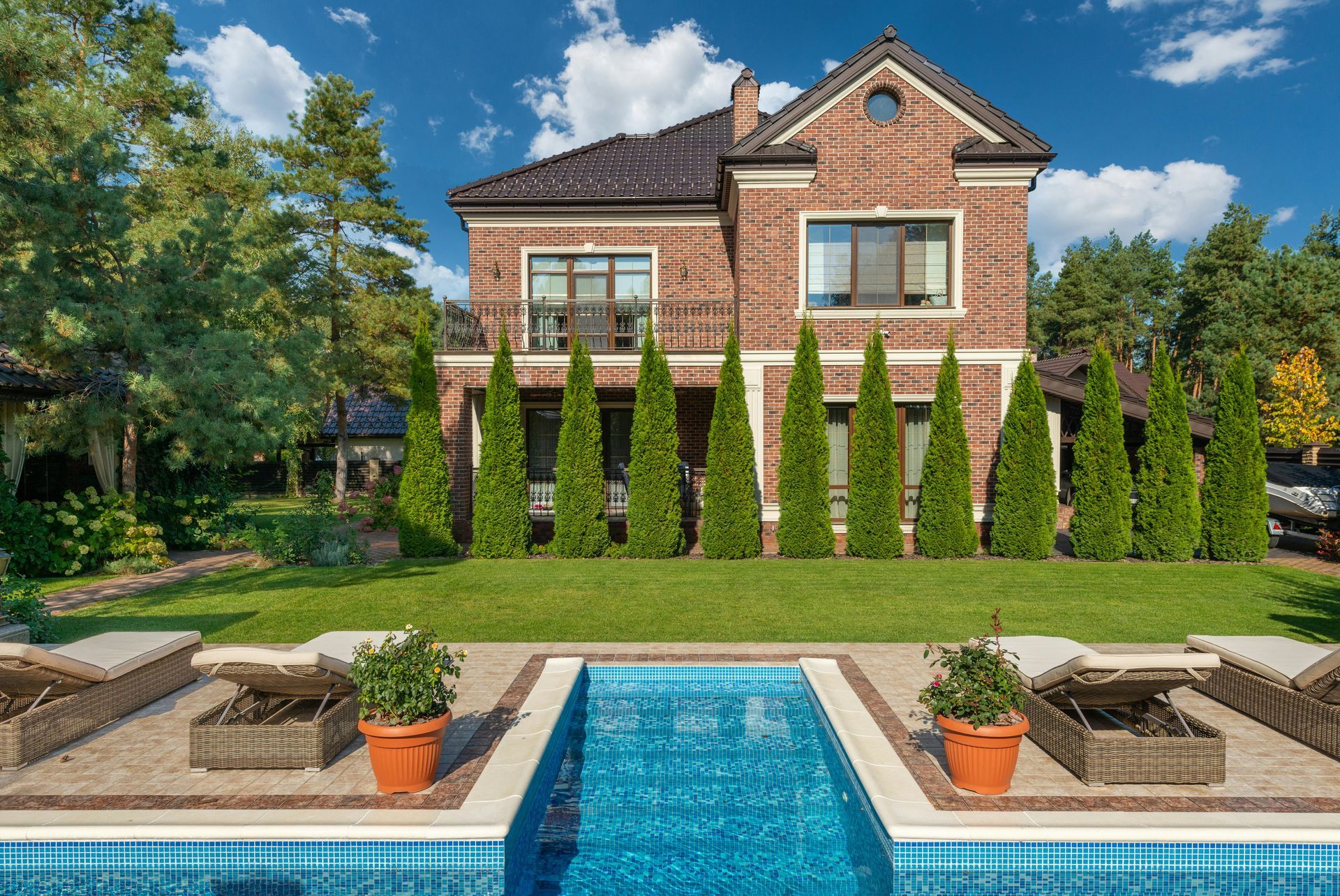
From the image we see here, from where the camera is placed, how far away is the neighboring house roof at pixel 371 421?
31.8 metres

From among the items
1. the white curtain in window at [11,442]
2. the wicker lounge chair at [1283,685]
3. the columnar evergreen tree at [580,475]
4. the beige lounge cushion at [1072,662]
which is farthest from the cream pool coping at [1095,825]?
the white curtain in window at [11,442]

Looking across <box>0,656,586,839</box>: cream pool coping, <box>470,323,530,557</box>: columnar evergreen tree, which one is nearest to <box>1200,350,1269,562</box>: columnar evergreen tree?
<box>470,323,530,557</box>: columnar evergreen tree

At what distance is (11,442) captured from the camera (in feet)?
37.9

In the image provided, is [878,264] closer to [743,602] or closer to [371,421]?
[743,602]

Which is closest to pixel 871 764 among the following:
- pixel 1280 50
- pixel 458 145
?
pixel 1280 50

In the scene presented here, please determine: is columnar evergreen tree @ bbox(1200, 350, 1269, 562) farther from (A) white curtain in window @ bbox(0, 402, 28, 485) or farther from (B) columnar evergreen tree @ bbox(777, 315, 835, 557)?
(A) white curtain in window @ bbox(0, 402, 28, 485)

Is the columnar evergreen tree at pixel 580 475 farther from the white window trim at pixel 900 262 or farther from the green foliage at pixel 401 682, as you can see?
the green foliage at pixel 401 682

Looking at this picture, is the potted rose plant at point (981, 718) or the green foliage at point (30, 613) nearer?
the potted rose plant at point (981, 718)

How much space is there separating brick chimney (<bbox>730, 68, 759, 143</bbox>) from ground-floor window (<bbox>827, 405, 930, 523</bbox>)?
7.17 m

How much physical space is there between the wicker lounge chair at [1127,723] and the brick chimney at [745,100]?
1426cm

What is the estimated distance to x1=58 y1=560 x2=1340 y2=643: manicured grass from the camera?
812cm

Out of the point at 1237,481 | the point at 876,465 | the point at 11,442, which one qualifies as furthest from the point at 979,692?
the point at 11,442

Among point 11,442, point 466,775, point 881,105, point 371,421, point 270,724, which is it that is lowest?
point 466,775

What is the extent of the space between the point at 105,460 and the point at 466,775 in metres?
12.4
